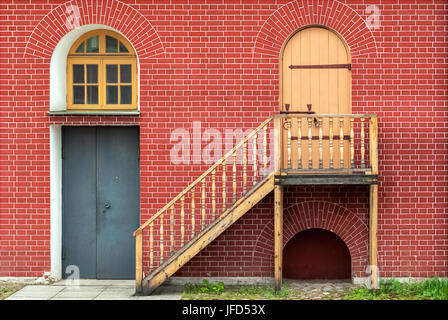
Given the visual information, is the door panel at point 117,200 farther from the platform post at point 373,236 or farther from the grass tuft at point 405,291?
the platform post at point 373,236

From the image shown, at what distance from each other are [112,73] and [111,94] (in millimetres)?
372

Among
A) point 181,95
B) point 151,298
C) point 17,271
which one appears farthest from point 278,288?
point 17,271

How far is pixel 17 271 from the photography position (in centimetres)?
937

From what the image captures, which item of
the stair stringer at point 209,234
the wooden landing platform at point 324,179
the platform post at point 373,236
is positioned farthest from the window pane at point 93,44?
the platform post at point 373,236

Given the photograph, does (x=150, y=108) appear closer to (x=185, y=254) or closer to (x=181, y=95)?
(x=181, y=95)

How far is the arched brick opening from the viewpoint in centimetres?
950

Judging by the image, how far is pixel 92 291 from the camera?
8.84 meters

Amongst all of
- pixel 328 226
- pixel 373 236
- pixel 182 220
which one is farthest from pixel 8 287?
pixel 373 236

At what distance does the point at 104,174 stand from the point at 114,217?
0.78 metres

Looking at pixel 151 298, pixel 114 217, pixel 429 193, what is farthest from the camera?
pixel 114 217

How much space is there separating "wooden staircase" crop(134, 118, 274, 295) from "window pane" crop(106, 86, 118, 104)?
218cm

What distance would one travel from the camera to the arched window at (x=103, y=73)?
966cm

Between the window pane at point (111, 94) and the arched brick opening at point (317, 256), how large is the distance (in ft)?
13.0
